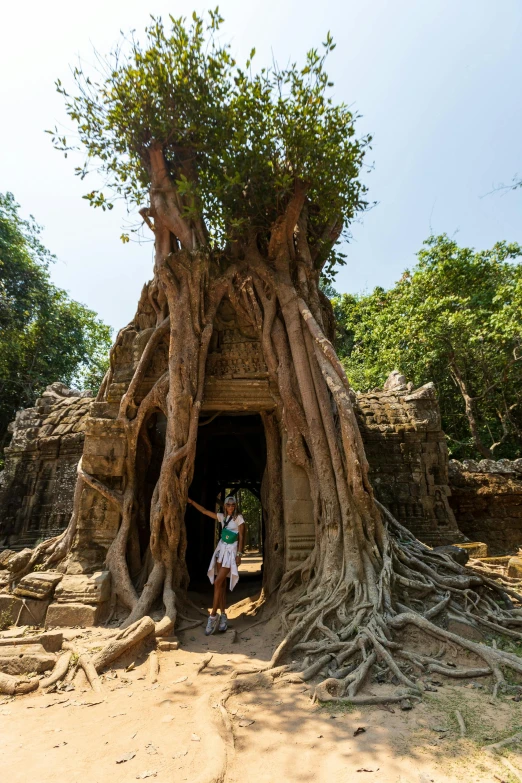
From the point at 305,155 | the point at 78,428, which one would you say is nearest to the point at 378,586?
the point at 305,155

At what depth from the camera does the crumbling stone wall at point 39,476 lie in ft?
22.9

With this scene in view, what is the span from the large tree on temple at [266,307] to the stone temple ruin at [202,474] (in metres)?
0.24

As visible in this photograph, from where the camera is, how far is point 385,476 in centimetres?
661

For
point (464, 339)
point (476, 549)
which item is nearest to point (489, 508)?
point (476, 549)

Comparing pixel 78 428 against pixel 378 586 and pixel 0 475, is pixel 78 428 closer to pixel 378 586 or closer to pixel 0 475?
pixel 0 475

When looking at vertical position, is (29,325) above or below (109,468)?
above

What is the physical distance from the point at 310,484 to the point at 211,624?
5.79ft

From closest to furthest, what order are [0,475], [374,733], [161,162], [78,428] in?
[374,733]
[161,162]
[78,428]
[0,475]

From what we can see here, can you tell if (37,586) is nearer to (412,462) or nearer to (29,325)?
(412,462)

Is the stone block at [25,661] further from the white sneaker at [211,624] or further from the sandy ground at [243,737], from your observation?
the white sneaker at [211,624]

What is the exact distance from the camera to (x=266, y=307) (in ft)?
18.6

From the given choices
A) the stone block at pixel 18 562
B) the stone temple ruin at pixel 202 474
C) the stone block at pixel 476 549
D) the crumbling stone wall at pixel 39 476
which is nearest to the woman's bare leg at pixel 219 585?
the stone temple ruin at pixel 202 474

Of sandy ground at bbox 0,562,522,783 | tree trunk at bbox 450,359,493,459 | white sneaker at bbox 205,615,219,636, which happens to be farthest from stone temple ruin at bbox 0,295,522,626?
tree trunk at bbox 450,359,493,459

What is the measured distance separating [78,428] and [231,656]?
5.03 metres
